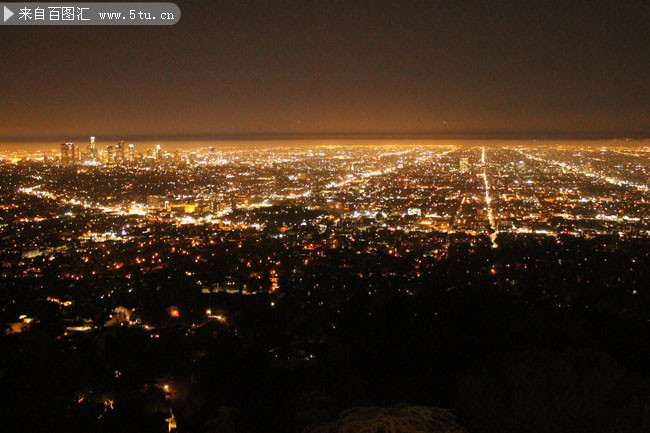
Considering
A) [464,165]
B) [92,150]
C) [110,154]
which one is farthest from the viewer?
[92,150]

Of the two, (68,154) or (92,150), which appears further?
(92,150)

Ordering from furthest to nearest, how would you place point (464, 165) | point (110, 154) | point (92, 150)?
point (92, 150), point (110, 154), point (464, 165)

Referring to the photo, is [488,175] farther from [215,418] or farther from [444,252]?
[215,418]

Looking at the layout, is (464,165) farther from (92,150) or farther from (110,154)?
(92,150)

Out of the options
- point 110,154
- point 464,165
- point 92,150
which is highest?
point 92,150

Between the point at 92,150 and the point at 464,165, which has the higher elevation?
the point at 92,150

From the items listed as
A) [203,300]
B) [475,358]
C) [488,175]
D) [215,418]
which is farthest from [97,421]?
[488,175]

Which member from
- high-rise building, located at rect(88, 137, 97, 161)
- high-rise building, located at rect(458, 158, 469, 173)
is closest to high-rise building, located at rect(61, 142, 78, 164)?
high-rise building, located at rect(88, 137, 97, 161)

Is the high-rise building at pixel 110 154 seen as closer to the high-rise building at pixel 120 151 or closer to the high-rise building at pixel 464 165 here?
the high-rise building at pixel 120 151

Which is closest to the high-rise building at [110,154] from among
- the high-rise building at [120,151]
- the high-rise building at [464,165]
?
the high-rise building at [120,151]

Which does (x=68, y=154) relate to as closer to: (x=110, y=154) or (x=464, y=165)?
(x=110, y=154)

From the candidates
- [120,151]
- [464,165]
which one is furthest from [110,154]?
[464,165]
